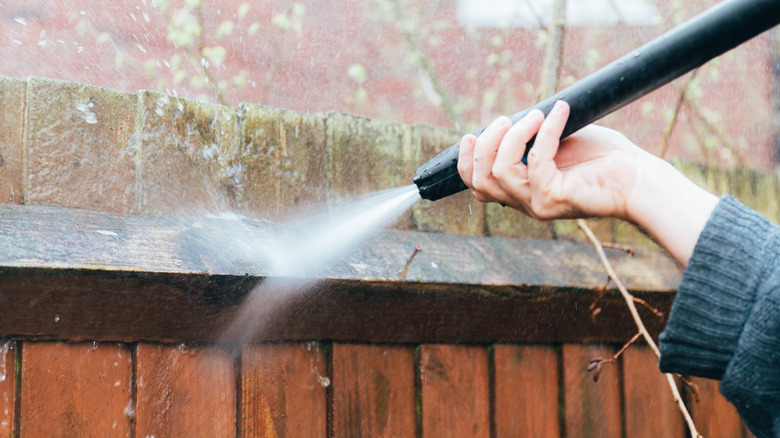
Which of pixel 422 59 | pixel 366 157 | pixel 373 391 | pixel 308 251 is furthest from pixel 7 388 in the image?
pixel 422 59

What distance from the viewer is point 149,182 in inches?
40.3

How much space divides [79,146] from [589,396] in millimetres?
1079

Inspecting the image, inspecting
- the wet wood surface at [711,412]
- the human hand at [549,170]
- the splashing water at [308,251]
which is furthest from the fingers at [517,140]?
the wet wood surface at [711,412]

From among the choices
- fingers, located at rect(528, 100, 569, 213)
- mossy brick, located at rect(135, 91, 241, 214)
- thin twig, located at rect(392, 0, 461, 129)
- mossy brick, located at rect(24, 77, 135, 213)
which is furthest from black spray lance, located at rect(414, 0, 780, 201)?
thin twig, located at rect(392, 0, 461, 129)

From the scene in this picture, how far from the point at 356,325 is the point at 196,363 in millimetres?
264

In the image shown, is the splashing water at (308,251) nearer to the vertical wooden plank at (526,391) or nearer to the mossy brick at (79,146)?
the mossy brick at (79,146)

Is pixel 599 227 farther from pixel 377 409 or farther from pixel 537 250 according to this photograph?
pixel 377 409

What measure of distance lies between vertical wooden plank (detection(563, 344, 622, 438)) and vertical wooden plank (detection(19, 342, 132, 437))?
2.81ft

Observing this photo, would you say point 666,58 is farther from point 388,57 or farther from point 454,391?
point 388,57

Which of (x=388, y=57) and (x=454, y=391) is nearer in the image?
(x=454, y=391)

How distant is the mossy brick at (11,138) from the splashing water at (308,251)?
35 cm

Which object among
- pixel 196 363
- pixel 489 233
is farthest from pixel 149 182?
pixel 489 233

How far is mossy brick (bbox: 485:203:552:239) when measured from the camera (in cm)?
139

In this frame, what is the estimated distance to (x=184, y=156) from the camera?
3.51 feet
